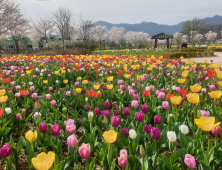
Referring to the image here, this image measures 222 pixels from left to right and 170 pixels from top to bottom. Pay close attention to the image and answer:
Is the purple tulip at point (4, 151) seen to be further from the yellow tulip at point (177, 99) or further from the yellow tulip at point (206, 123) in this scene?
the yellow tulip at point (177, 99)

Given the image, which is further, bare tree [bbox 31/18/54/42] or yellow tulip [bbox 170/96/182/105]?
bare tree [bbox 31/18/54/42]

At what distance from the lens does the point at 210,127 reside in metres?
1.43

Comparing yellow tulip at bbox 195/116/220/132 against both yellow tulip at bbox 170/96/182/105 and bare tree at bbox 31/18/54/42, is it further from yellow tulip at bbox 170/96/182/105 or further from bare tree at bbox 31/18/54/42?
bare tree at bbox 31/18/54/42

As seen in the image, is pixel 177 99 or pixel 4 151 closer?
pixel 4 151

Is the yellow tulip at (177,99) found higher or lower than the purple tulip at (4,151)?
higher

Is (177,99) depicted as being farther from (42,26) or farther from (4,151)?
(42,26)

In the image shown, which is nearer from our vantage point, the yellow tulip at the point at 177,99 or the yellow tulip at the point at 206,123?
the yellow tulip at the point at 206,123

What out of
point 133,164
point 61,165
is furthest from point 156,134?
point 61,165

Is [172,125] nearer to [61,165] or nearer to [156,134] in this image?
[156,134]

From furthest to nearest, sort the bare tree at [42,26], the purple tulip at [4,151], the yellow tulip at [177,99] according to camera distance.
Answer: the bare tree at [42,26]
the yellow tulip at [177,99]
the purple tulip at [4,151]

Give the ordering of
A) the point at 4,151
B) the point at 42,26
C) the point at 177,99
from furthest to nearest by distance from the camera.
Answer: the point at 42,26
the point at 177,99
the point at 4,151

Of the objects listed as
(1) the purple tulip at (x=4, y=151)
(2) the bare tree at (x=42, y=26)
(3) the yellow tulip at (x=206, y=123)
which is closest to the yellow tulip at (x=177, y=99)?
(3) the yellow tulip at (x=206, y=123)

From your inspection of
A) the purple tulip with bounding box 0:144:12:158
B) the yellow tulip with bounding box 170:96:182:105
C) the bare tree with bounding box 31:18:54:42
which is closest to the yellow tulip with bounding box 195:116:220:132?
the yellow tulip with bounding box 170:96:182:105

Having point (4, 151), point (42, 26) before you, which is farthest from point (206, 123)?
point (42, 26)
